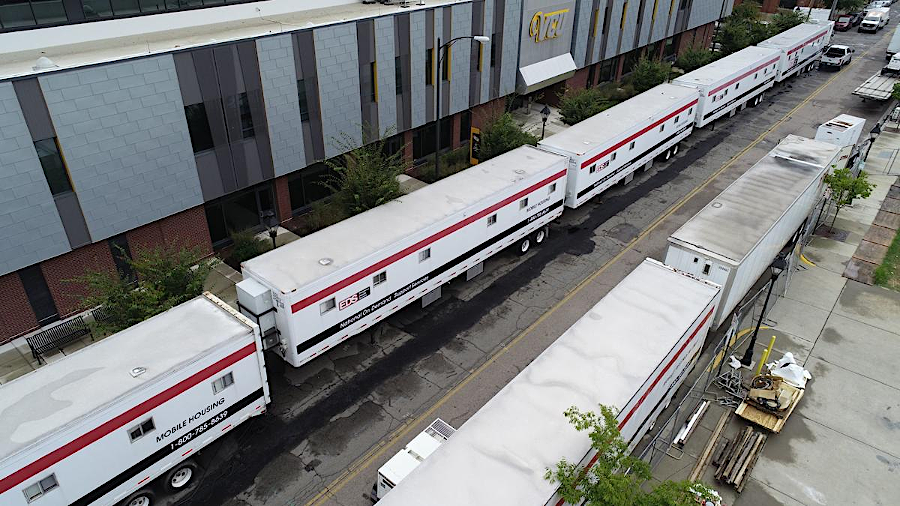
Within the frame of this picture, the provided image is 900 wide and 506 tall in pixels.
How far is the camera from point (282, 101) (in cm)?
2581

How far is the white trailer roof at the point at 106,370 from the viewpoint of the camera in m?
12.7

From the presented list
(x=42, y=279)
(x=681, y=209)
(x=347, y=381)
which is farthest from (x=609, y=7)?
(x=42, y=279)

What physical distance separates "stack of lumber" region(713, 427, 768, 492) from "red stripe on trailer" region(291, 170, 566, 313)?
1102 centimetres

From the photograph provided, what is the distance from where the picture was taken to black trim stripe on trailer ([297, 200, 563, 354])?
18422mm

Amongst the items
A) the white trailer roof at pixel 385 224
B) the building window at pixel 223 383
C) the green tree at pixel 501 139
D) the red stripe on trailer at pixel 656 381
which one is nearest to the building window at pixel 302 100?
the white trailer roof at pixel 385 224

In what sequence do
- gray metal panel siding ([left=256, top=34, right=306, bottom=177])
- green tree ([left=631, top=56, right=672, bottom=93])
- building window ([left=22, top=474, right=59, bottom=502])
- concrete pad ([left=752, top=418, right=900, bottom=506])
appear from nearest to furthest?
building window ([left=22, top=474, right=59, bottom=502]) < concrete pad ([left=752, top=418, right=900, bottom=506]) < gray metal panel siding ([left=256, top=34, right=306, bottom=177]) < green tree ([left=631, top=56, right=672, bottom=93])

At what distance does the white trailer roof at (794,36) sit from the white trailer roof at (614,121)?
61.7 ft

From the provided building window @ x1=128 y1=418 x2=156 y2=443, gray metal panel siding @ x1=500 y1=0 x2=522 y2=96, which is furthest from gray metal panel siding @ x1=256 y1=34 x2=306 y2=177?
gray metal panel siding @ x1=500 y1=0 x2=522 y2=96

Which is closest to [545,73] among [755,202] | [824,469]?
[755,202]

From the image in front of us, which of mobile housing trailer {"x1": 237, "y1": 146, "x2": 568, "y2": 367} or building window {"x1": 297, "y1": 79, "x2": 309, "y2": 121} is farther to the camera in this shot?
building window {"x1": 297, "y1": 79, "x2": 309, "y2": 121}

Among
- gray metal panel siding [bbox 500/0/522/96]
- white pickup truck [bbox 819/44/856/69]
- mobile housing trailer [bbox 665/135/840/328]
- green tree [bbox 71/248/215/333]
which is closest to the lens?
green tree [bbox 71/248/215/333]

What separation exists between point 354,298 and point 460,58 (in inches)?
784

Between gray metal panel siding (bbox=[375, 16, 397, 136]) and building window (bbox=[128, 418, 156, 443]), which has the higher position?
gray metal panel siding (bbox=[375, 16, 397, 136])

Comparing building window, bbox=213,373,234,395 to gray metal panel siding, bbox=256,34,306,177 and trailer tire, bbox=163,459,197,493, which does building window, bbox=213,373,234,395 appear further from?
gray metal panel siding, bbox=256,34,306,177
